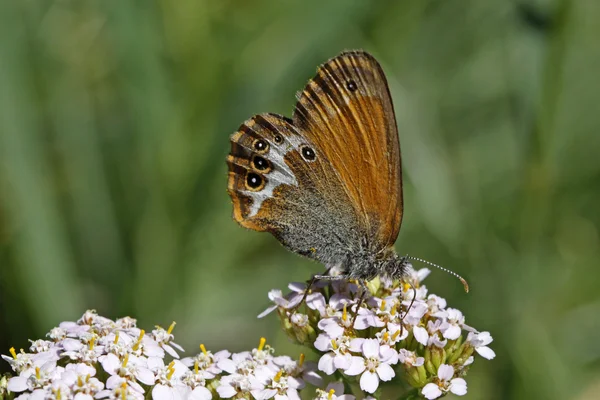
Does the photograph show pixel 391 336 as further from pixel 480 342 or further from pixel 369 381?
pixel 480 342

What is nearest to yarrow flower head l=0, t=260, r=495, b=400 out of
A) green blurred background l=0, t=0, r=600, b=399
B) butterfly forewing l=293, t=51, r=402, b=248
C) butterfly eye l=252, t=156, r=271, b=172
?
butterfly forewing l=293, t=51, r=402, b=248

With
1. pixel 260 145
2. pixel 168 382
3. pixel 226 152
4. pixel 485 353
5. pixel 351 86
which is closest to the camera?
pixel 168 382

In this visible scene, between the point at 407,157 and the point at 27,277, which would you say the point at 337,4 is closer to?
the point at 407,157

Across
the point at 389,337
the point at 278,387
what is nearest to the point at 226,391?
the point at 278,387

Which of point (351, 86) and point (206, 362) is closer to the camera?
point (206, 362)

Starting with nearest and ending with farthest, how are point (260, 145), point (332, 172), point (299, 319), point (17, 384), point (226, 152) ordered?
point (17, 384) < point (299, 319) < point (332, 172) < point (260, 145) < point (226, 152)

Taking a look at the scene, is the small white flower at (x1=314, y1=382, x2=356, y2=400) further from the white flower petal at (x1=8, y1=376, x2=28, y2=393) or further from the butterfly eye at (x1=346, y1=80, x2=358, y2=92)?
the butterfly eye at (x1=346, y1=80, x2=358, y2=92)

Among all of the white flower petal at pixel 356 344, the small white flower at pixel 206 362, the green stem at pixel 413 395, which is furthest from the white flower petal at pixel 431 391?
the small white flower at pixel 206 362

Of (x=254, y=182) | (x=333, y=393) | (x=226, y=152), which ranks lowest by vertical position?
(x=333, y=393)
